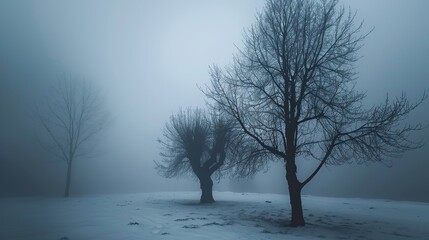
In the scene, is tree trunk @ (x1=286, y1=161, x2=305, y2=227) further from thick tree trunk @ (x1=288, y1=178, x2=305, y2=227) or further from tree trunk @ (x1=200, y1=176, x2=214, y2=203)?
tree trunk @ (x1=200, y1=176, x2=214, y2=203)

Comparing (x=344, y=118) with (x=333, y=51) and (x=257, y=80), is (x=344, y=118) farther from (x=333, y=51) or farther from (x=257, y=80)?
(x=257, y=80)

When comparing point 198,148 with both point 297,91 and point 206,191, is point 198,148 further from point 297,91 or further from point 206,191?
point 297,91

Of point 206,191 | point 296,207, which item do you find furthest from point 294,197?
point 206,191

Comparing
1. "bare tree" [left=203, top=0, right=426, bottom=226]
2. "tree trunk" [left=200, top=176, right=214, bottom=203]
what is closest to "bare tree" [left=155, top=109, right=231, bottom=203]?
"tree trunk" [left=200, top=176, right=214, bottom=203]

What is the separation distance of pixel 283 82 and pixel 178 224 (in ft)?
28.5

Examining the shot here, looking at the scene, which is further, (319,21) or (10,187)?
(10,187)

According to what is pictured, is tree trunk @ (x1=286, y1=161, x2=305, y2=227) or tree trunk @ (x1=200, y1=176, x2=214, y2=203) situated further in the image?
tree trunk @ (x1=200, y1=176, x2=214, y2=203)

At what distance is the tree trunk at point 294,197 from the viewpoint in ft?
46.1

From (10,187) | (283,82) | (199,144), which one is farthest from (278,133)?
(10,187)

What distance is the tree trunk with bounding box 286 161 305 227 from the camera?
14047 millimetres

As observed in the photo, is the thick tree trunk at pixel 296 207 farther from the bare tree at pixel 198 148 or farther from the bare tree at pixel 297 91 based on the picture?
the bare tree at pixel 198 148

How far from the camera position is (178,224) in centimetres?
1298

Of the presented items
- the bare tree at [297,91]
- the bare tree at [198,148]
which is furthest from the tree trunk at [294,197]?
the bare tree at [198,148]

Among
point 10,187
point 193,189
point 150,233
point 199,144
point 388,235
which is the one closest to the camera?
point 150,233
